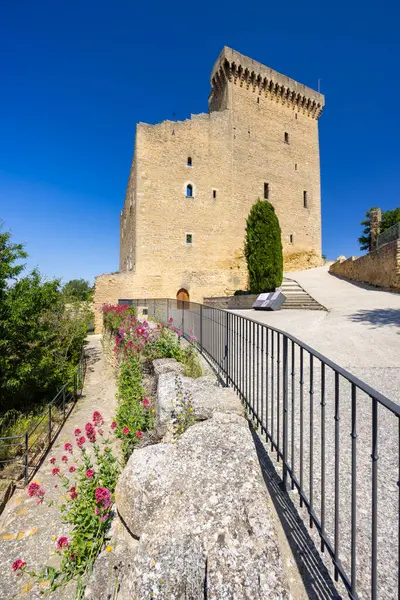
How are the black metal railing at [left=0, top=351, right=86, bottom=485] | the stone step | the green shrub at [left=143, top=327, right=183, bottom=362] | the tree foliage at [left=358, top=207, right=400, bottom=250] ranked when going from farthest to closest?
the tree foliage at [left=358, top=207, right=400, bottom=250] < the stone step < the black metal railing at [left=0, top=351, right=86, bottom=485] < the green shrub at [left=143, top=327, right=183, bottom=362]

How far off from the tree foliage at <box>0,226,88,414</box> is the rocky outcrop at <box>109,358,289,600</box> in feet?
26.3

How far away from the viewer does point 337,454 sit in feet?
4.83

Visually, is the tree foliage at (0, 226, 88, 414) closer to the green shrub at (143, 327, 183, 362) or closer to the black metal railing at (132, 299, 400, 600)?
the green shrub at (143, 327, 183, 362)

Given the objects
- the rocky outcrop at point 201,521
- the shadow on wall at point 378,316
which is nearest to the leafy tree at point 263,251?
the shadow on wall at point 378,316

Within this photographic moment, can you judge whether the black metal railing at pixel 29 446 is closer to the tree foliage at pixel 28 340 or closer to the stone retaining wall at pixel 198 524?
the tree foliage at pixel 28 340

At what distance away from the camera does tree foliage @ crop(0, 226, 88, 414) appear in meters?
8.63

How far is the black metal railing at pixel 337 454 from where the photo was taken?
134 cm

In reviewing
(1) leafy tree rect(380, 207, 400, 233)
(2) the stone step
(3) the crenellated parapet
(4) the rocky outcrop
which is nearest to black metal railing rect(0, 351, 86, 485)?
(4) the rocky outcrop

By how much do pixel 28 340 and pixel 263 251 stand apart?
41.8 feet

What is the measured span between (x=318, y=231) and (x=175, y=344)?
23717 millimetres

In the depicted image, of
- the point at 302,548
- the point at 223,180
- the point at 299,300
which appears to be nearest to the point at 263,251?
the point at 299,300

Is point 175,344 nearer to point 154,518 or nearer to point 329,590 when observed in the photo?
point 154,518

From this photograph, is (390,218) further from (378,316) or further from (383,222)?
(378,316)

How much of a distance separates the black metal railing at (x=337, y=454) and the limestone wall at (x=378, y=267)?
10.6 meters
